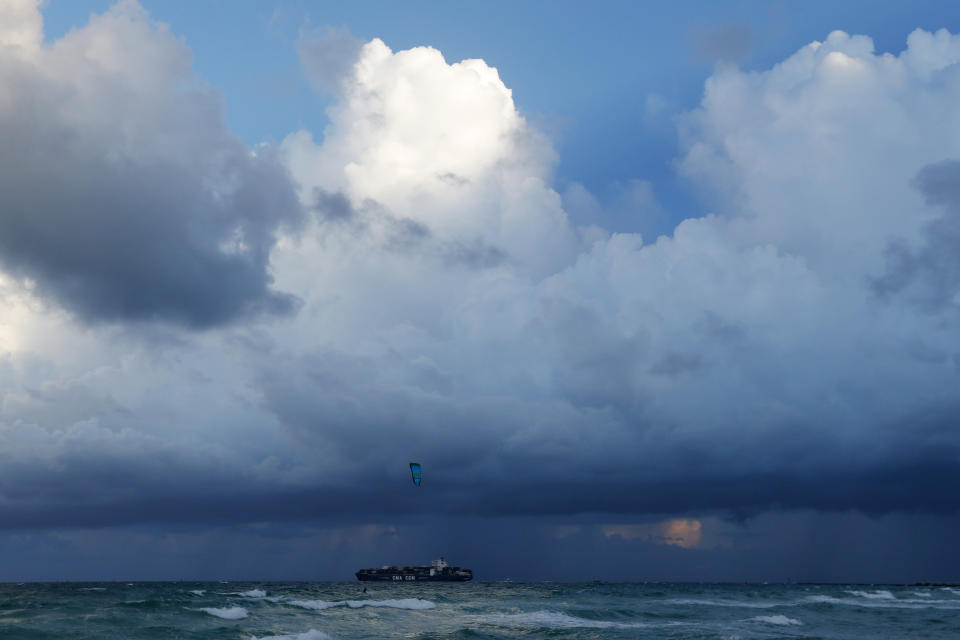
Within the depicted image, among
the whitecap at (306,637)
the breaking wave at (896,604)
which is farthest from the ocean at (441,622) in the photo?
the breaking wave at (896,604)

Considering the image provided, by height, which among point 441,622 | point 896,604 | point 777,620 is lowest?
point 896,604

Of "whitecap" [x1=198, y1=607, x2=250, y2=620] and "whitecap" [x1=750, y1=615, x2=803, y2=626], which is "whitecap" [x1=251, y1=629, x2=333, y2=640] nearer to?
"whitecap" [x1=198, y1=607, x2=250, y2=620]

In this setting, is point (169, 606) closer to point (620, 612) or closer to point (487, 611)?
point (487, 611)

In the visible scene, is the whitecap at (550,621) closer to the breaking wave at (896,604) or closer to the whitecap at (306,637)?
the whitecap at (306,637)

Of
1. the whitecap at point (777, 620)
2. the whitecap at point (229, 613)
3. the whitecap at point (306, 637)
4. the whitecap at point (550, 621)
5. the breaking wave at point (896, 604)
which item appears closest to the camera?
the whitecap at point (306, 637)

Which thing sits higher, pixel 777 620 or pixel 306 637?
pixel 306 637

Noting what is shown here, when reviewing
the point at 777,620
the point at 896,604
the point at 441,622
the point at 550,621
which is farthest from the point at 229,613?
the point at 896,604

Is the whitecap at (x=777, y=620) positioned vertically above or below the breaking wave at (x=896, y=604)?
above

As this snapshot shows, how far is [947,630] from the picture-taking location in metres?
72.2

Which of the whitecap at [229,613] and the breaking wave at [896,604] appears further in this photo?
the breaking wave at [896,604]

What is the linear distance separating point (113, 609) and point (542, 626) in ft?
147

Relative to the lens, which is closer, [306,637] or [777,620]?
[306,637]

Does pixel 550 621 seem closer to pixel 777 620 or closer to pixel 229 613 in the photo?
pixel 777 620

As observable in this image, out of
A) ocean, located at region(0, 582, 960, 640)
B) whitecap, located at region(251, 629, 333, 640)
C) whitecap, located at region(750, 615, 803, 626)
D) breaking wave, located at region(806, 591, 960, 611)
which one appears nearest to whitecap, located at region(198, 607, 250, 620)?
ocean, located at region(0, 582, 960, 640)
